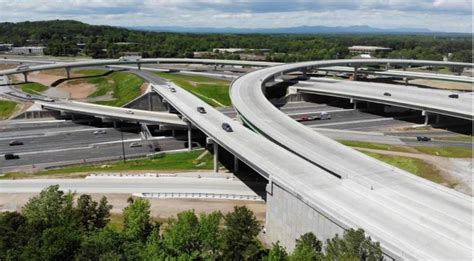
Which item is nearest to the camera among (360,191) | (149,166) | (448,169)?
(360,191)

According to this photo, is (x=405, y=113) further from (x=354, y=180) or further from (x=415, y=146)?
(x=354, y=180)

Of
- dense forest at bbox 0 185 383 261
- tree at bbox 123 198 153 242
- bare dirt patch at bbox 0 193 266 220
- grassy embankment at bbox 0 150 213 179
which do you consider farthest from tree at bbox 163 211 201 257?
grassy embankment at bbox 0 150 213 179

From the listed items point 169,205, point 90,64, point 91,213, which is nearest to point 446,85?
point 90,64

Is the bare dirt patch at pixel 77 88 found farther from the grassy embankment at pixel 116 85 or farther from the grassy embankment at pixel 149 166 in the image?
the grassy embankment at pixel 149 166

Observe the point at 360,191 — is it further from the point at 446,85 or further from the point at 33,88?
the point at 446,85

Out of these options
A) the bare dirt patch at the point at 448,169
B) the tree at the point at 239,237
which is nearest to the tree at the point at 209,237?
the tree at the point at 239,237

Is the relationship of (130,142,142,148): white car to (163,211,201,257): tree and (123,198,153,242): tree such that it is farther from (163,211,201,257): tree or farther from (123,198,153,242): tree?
(163,211,201,257): tree

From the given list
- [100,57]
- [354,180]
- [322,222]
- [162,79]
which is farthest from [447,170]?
[100,57]
